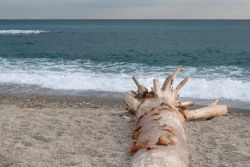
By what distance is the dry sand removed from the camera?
6.51 meters

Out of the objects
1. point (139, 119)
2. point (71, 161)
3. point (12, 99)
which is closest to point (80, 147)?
point (71, 161)

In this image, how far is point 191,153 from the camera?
6.93 meters

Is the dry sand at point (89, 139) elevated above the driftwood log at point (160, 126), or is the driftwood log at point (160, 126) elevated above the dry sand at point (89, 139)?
the driftwood log at point (160, 126)

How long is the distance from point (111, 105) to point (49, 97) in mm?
2459

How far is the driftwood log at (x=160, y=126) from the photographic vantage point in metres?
5.88

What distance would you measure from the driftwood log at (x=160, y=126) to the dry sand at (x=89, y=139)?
0.86ft

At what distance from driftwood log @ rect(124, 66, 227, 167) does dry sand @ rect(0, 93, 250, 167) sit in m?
0.26

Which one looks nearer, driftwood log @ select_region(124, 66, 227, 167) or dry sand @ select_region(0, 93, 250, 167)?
driftwood log @ select_region(124, 66, 227, 167)

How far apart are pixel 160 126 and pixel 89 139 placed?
1.45 meters

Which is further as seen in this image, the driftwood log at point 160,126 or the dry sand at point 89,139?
the dry sand at point 89,139

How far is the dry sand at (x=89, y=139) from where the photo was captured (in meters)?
6.51

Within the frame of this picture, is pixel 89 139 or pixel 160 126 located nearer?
pixel 160 126

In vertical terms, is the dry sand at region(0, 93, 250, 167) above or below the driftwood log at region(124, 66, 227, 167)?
below

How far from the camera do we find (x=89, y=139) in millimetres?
7605
